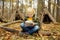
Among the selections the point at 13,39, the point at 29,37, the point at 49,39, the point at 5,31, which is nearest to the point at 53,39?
the point at 49,39

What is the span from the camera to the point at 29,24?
4.73 meters

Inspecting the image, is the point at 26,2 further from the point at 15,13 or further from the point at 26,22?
the point at 26,22

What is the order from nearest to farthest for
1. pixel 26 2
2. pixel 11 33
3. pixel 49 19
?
pixel 11 33
pixel 49 19
pixel 26 2

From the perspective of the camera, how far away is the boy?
464cm

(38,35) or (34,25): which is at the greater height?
(34,25)

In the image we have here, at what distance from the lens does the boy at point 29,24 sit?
464 centimetres

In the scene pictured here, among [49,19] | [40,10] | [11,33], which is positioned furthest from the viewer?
[49,19]

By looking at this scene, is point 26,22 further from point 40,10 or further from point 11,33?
point 40,10

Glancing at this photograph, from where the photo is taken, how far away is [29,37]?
4.65 meters

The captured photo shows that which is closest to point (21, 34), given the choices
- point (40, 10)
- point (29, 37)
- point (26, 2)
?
point (29, 37)

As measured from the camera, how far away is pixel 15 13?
13.0 metres

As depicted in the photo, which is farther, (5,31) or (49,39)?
(5,31)

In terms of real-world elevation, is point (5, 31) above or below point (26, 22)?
below

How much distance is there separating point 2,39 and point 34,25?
92 centimetres
